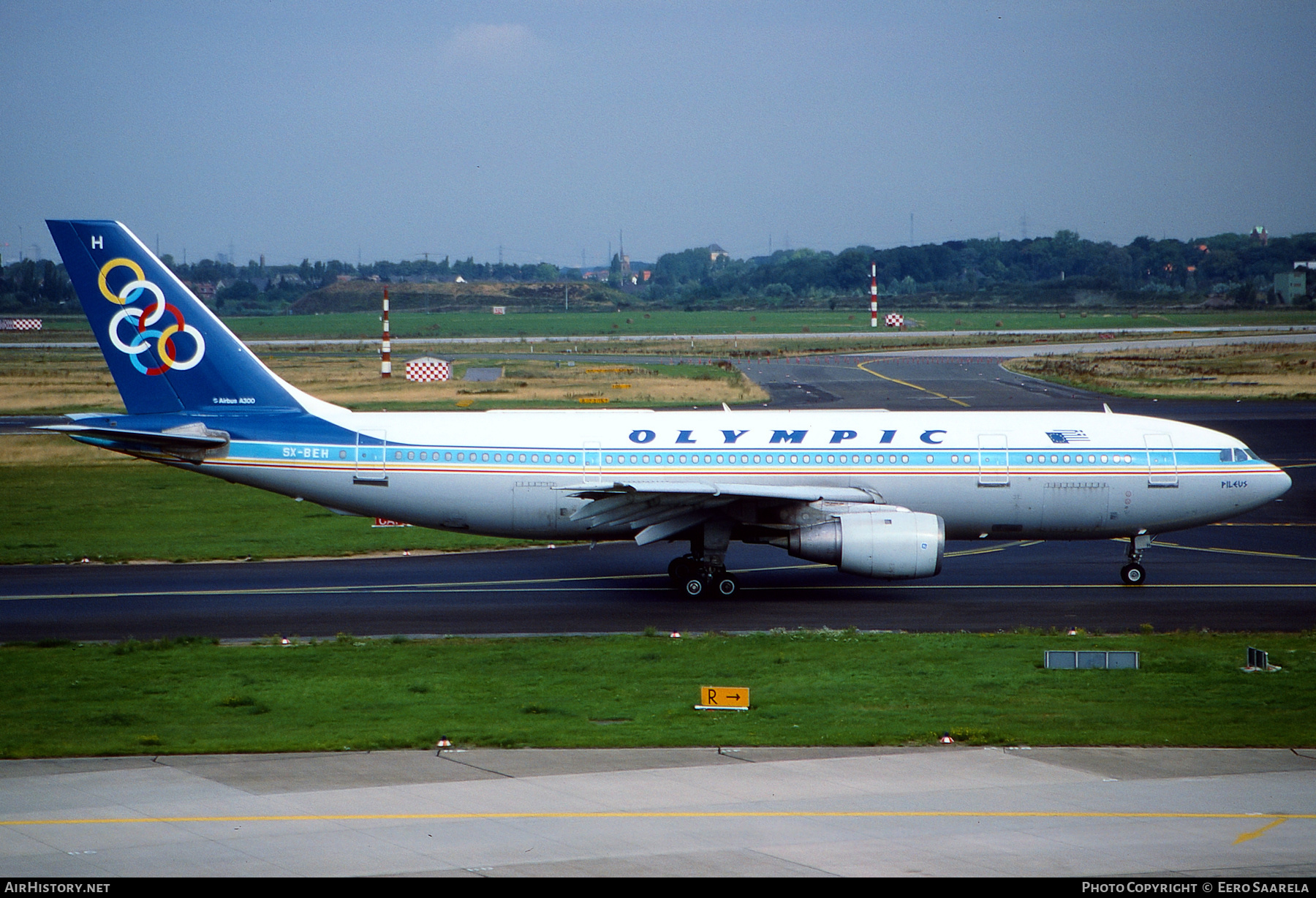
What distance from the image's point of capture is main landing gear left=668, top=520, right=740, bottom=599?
1174 inches

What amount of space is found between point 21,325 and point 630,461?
15129 cm

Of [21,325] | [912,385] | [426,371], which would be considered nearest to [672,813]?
[912,385]

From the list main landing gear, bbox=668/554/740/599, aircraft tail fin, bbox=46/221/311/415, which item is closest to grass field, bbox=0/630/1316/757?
main landing gear, bbox=668/554/740/599

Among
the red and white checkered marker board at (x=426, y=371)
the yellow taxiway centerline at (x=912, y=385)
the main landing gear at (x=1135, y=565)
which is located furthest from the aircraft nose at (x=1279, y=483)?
the red and white checkered marker board at (x=426, y=371)

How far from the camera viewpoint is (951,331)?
150 meters

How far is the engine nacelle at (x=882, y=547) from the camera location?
27891 mm

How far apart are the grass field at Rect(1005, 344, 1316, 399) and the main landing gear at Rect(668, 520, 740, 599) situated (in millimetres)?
51314

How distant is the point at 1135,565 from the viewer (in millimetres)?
31359

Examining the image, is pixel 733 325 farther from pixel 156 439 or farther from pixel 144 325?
pixel 156 439

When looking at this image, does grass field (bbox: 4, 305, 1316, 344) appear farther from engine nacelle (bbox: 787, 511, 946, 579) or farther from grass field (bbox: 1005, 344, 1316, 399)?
engine nacelle (bbox: 787, 511, 946, 579)

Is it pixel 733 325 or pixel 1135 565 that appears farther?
pixel 733 325

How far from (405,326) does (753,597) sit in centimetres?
16847

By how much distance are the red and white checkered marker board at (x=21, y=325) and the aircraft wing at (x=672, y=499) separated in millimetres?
149389

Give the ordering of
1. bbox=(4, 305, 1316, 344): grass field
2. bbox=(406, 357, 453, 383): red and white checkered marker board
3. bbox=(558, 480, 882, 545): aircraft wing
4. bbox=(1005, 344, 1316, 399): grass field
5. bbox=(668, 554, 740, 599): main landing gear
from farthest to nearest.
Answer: bbox=(4, 305, 1316, 344): grass field < bbox=(406, 357, 453, 383): red and white checkered marker board < bbox=(1005, 344, 1316, 399): grass field < bbox=(668, 554, 740, 599): main landing gear < bbox=(558, 480, 882, 545): aircraft wing
